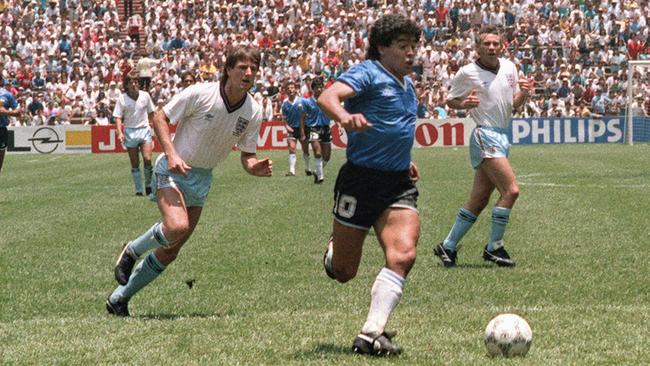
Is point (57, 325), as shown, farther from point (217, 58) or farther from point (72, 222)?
point (217, 58)

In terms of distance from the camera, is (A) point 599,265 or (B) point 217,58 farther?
(B) point 217,58

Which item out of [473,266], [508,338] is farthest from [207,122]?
[473,266]

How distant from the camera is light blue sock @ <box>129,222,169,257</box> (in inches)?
355

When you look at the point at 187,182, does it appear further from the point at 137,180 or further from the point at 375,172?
the point at 137,180

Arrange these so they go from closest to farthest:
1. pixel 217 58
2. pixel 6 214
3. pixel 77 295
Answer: pixel 77 295 → pixel 6 214 → pixel 217 58

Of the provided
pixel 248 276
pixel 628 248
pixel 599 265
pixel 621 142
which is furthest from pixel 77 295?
pixel 621 142

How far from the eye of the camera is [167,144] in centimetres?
871

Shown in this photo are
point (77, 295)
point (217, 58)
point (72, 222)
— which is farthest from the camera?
point (217, 58)

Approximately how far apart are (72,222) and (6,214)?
1.87 metres

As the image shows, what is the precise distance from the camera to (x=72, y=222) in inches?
677

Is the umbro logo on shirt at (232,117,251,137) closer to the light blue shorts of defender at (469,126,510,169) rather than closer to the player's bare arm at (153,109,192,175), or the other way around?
the player's bare arm at (153,109,192,175)

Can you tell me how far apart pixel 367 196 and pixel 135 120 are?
49.9 feet

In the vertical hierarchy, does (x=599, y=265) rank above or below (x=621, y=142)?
above

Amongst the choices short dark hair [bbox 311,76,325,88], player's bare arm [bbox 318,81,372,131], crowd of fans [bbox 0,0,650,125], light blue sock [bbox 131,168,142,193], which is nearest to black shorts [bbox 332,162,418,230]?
player's bare arm [bbox 318,81,372,131]
